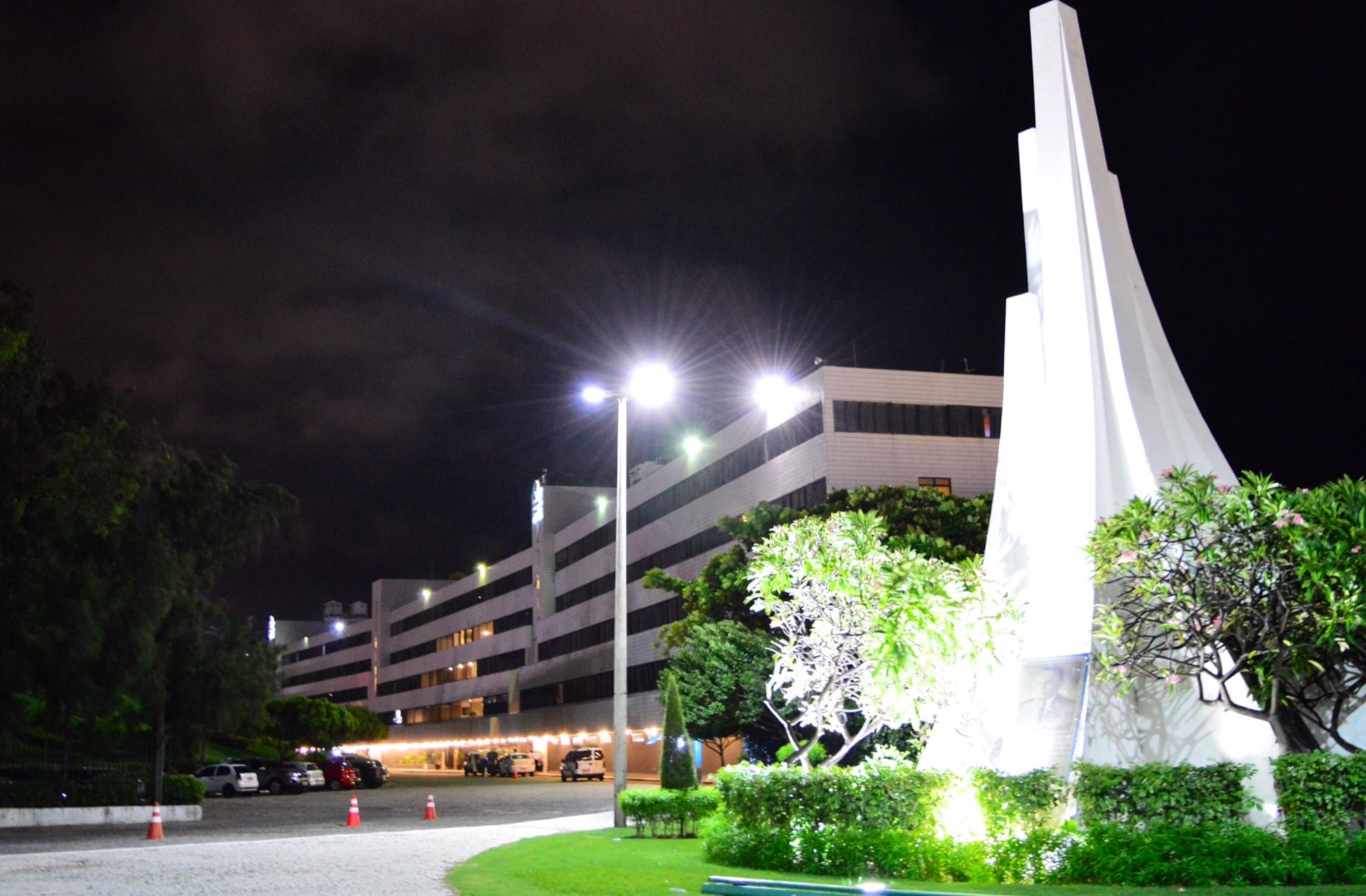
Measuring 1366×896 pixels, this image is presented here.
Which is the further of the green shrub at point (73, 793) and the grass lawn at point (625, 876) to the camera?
the green shrub at point (73, 793)

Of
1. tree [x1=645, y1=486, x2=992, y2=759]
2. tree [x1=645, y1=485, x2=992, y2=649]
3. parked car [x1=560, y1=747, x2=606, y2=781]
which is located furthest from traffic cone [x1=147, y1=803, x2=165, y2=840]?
parked car [x1=560, y1=747, x2=606, y2=781]

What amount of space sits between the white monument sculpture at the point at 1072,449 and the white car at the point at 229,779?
40161 mm

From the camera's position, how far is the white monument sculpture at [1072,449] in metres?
17.8

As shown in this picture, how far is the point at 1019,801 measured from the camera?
1595cm

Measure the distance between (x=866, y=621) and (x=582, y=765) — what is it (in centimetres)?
4818

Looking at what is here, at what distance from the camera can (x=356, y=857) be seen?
64.8 feet

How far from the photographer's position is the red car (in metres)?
57.8

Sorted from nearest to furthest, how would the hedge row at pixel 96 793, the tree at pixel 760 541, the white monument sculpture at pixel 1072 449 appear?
the white monument sculpture at pixel 1072 449 < the hedge row at pixel 96 793 < the tree at pixel 760 541

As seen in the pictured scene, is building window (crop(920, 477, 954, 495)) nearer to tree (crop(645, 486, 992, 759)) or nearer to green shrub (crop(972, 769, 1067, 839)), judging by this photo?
tree (crop(645, 486, 992, 759))

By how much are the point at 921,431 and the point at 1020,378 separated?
121ft

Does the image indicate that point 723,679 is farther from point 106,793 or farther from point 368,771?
point 368,771

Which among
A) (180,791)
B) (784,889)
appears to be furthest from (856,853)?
(180,791)

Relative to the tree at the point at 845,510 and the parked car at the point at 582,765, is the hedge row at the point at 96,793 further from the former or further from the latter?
the parked car at the point at 582,765

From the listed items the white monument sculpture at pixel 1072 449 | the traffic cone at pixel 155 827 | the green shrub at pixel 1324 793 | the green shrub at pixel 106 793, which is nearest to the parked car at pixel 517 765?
the green shrub at pixel 106 793
